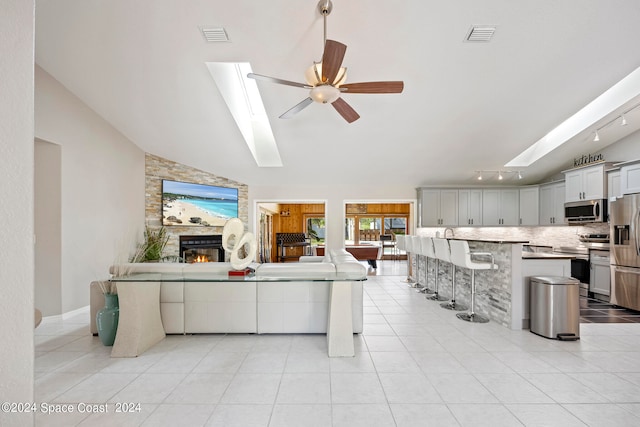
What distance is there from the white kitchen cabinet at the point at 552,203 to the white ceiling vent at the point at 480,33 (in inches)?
184

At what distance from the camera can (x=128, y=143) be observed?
18.4ft

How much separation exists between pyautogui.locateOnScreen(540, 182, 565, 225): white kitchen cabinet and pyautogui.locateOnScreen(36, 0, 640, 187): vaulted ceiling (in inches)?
35.2

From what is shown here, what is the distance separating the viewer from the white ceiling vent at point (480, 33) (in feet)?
10.8

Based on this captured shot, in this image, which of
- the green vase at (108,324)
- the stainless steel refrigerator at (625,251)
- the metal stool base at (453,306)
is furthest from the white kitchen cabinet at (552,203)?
the green vase at (108,324)

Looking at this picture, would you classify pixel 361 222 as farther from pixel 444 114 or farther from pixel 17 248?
pixel 17 248

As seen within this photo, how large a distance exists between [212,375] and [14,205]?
2.08 metres

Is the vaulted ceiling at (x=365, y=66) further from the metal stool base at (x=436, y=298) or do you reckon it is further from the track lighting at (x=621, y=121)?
the metal stool base at (x=436, y=298)

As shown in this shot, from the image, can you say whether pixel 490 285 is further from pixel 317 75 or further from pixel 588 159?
pixel 588 159

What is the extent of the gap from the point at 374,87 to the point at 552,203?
19.7 ft

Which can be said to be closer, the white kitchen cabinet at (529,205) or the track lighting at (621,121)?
the track lighting at (621,121)

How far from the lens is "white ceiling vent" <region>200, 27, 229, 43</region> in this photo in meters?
3.24

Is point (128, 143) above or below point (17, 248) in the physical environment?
above

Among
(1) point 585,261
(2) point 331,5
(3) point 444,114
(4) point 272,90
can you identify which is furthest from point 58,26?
(1) point 585,261

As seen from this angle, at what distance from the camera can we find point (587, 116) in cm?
522
